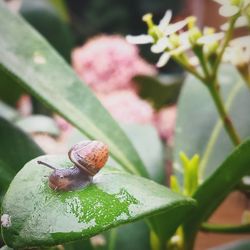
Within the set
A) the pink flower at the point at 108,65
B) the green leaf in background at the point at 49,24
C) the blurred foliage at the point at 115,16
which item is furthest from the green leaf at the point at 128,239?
the blurred foliage at the point at 115,16

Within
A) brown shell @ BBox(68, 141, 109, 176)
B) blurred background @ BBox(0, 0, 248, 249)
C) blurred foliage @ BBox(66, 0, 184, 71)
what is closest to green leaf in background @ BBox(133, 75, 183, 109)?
blurred background @ BBox(0, 0, 248, 249)

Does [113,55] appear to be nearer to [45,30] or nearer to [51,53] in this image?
[45,30]

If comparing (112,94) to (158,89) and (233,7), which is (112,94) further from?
(233,7)

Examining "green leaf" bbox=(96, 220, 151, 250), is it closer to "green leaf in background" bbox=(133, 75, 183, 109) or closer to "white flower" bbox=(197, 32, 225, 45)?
"white flower" bbox=(197, 32, 225, 45)

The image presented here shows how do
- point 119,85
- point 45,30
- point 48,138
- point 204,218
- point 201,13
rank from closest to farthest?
point 204,218, point 48,138, point 45,30, point 119,85, point 201,13

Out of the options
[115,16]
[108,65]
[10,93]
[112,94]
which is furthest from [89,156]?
[115,16]

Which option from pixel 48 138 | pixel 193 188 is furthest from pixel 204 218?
pixel 48 138
